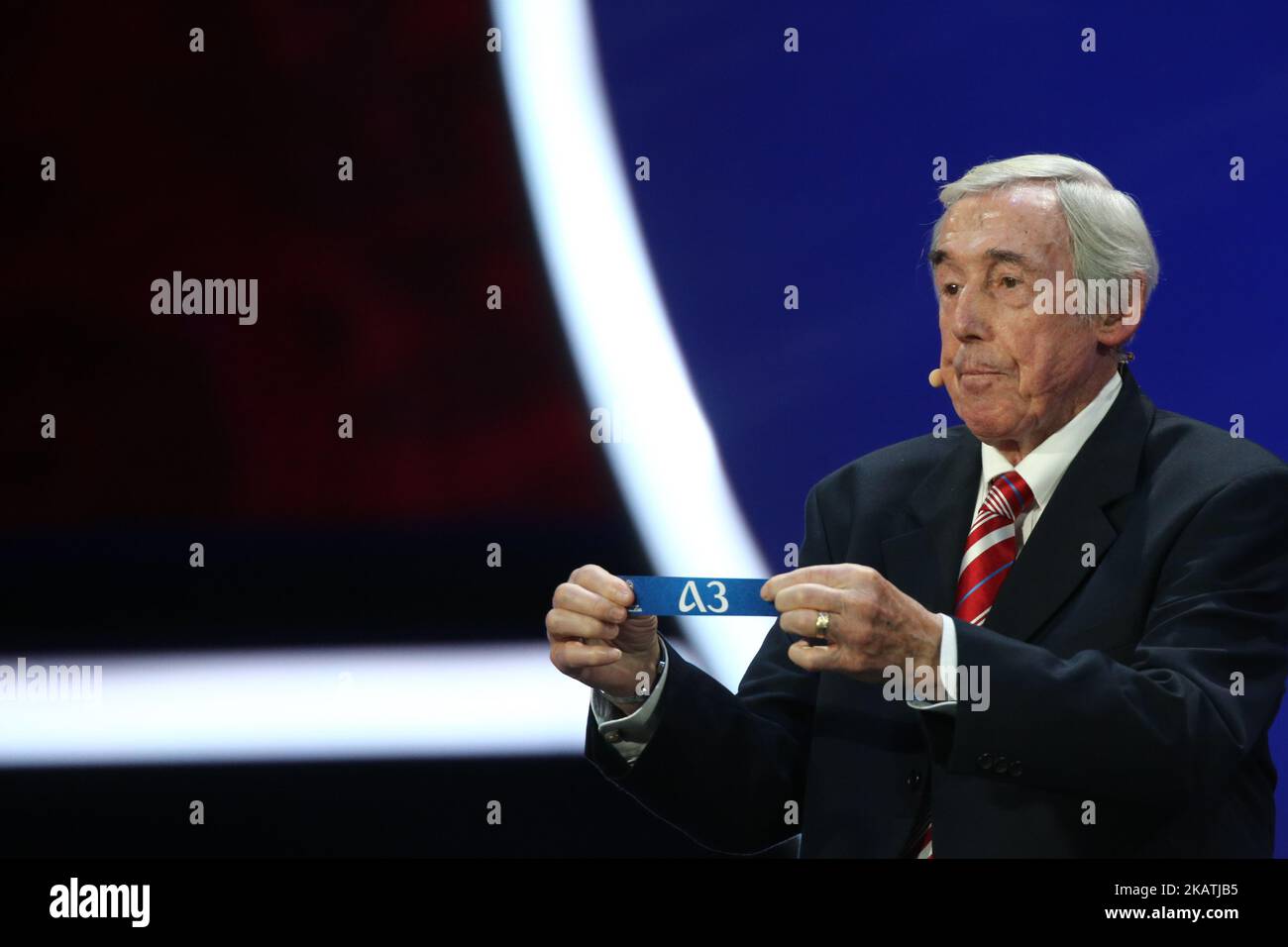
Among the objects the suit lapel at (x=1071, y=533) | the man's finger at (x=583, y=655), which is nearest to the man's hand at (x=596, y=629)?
the man's finger at (x=583, y=655)

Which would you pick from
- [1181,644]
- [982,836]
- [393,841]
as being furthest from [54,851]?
[1181,644]

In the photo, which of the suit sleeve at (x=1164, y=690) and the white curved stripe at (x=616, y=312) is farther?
the white curved stripe at (x=616, y=312)

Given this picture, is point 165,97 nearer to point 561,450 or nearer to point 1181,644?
point 561,450

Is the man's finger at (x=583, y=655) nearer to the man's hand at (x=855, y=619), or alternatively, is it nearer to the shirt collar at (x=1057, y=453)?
the man's hand at (x=855, y=619)

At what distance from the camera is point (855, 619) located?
7.25 feet

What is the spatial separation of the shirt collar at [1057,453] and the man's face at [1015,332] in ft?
0.06

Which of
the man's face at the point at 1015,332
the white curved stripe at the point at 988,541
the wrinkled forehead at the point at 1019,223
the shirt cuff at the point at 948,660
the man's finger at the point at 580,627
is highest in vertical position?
the wrinkled forehead at the point at 1019,223

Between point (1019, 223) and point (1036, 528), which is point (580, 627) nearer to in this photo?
point (1036, 528)

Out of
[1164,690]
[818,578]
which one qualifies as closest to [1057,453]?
[1164,690]

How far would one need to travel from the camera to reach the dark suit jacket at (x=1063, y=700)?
227cm

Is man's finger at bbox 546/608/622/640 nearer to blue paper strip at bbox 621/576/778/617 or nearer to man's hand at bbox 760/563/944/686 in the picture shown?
blue paper strip at bbox 621/576/778/617

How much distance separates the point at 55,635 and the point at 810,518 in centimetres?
160

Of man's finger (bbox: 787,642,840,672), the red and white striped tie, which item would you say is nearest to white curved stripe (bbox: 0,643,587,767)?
the red and white striped tie

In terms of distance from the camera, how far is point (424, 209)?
3303 millimetres
